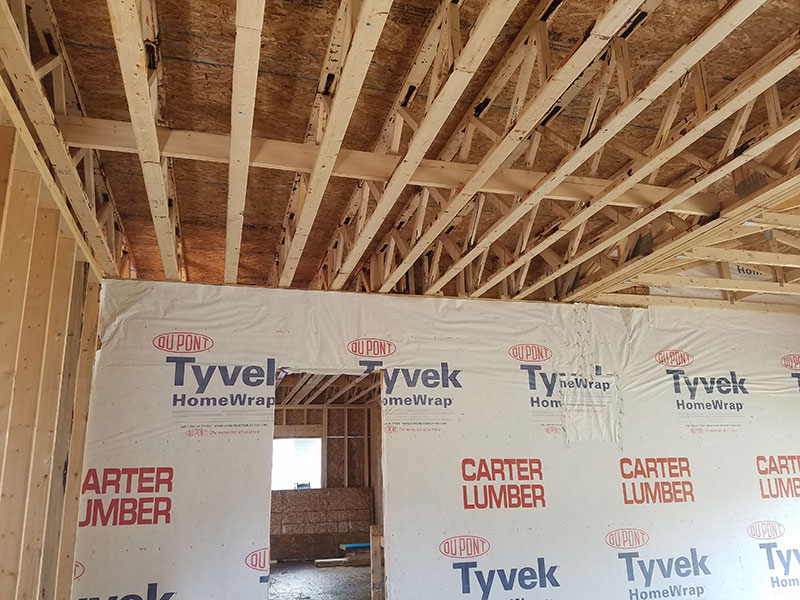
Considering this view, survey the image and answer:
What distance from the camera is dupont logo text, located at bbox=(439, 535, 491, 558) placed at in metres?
5.34

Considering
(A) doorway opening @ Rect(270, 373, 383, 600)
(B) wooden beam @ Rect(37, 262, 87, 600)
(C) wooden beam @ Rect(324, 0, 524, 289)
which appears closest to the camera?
(C) wooden beam @ Rect(324, 0, 524, 289)

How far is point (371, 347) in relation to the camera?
5773 mm

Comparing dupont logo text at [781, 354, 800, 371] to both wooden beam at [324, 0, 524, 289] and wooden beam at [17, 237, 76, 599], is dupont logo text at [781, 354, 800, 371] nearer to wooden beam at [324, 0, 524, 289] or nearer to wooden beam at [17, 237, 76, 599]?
wooden beam at [324, 0, 524, 289]

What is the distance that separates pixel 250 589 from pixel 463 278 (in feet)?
11.5

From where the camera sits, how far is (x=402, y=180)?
3.71m

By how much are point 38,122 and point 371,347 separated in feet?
11.3

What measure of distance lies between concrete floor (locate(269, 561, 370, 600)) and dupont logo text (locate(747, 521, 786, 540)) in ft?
14.7

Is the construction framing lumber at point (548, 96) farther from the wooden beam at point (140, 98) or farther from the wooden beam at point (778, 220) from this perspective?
the wooden beam at point (778, 220)

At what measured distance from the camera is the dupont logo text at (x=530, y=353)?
→ 6.11 meters

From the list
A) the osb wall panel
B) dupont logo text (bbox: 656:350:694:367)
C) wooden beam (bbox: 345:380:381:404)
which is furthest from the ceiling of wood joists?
the osb wall panel

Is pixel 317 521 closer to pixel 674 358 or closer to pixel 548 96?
pixel 674 358

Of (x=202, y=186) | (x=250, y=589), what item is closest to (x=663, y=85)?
(x=202, y=186)

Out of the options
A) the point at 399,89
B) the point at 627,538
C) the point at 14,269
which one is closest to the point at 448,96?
the point at 399,89

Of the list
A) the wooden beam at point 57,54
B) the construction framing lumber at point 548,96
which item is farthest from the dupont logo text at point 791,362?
the wooden beam at point 57,54
